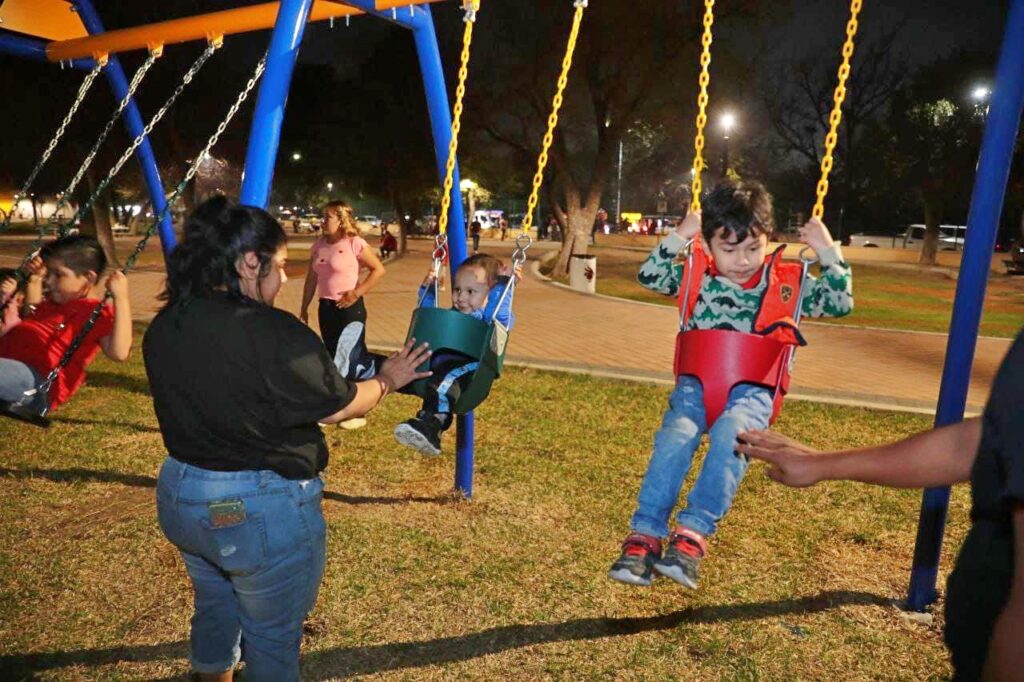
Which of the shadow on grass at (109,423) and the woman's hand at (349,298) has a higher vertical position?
the woman's hand at (349,298)

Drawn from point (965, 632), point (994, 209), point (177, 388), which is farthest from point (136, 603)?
point (994, 209)

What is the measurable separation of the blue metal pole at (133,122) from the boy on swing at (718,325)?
356 centimetres

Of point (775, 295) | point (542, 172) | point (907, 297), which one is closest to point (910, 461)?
point (775, 295)

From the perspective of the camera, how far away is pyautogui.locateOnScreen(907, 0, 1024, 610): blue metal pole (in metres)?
3.03

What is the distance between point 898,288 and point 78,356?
827 inches

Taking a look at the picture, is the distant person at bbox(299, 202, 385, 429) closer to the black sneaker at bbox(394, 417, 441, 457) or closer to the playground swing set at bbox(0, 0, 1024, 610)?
the playground swing set at bbox(0, 0, 1024, 610)

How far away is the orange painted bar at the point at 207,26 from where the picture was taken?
4070mm

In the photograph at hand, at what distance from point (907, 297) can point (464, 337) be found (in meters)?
17.7

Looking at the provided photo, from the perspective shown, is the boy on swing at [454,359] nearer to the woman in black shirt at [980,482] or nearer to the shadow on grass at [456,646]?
the shadow on grass at [456,646]

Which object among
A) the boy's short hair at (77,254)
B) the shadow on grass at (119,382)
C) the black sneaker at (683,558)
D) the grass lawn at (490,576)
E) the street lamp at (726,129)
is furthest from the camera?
the street lamp at (726,129)

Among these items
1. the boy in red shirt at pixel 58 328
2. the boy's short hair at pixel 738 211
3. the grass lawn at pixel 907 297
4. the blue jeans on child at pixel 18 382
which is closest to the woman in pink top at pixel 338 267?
the boy in red shirt at pixel 58 328

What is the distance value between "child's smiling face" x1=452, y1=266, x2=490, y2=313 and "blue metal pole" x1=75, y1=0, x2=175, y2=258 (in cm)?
229

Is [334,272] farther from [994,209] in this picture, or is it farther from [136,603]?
[994,209]

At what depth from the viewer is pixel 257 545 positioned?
2.10 meters
